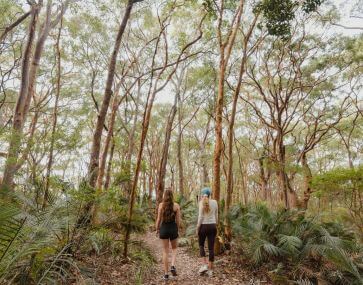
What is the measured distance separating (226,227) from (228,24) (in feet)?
22.2

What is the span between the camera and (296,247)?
6785 millimetres

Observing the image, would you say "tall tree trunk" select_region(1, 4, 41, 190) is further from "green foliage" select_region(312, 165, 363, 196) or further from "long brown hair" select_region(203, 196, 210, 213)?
"green foliage" select_region(312, 165, 363, 196)

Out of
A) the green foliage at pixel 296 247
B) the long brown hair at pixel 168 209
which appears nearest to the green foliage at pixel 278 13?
the long brown hair at pixel 168 209

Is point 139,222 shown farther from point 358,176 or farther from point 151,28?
point 151,28

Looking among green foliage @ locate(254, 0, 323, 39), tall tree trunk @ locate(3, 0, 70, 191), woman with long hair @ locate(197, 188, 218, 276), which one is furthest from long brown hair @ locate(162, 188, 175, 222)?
green foliage @ locate(254, 0, 323, 39)

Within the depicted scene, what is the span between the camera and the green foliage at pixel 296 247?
6.14 meters

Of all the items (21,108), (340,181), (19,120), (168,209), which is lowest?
(168,209)

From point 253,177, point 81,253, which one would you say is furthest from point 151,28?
point 253,177

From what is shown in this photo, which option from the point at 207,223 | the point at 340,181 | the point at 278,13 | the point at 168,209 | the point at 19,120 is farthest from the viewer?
the point at 340,181

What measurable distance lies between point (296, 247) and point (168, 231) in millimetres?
3306

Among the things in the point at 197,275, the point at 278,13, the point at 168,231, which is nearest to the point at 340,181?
the point at 278,13

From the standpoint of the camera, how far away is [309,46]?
14773 millimetres

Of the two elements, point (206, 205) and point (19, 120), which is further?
point (19, 120)

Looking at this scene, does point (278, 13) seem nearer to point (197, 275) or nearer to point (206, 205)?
point (206, 205)
